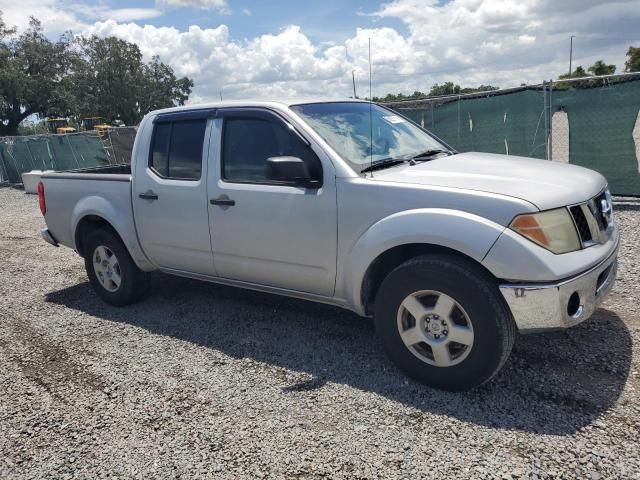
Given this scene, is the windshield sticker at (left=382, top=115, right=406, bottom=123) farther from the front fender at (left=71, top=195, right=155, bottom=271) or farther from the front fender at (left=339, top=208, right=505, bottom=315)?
the front fender at (left=71, top=195, right=155, bottom=271)

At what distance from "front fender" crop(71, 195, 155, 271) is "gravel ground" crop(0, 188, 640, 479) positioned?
579 mm

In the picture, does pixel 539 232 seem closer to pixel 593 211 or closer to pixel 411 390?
pixel 593 211

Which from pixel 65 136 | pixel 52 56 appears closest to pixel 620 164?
pixel 65 136

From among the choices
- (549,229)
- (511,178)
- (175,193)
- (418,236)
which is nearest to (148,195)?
(175,193)

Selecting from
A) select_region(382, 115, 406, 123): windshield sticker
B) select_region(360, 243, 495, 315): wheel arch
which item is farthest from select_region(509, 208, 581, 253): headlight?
select_region(382, 115, 406, 123): windshield sticker

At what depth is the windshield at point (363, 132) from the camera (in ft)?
12.1

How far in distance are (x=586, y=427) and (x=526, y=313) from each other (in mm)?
676

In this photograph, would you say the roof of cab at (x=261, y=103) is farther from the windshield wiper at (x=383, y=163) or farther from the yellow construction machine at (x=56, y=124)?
the yellow construction machine at (x=56, y=124)

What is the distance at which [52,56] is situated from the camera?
44.5 m

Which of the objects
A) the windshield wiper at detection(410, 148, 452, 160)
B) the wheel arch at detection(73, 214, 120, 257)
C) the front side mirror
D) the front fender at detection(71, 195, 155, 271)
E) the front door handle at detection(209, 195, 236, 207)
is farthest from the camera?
the wheel arch at detection(73, 214, 120, 257)

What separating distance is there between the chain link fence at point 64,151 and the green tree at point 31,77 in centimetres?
2510

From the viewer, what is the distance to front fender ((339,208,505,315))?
2.91 meters

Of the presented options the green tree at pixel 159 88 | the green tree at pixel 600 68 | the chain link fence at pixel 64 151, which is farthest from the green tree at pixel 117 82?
the green tree at pixel 600 68

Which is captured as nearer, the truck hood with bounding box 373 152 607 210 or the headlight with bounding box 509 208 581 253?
the headlight with bounding box 509 208 581 253
